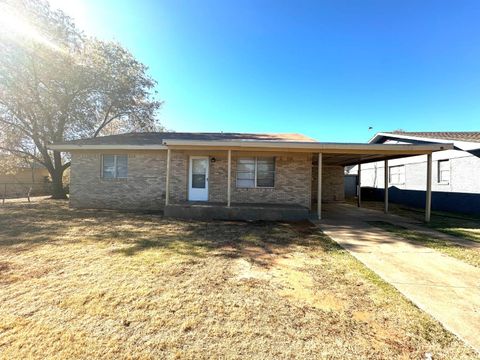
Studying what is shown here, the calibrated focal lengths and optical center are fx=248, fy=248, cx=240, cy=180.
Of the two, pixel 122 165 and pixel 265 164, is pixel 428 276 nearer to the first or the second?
pixel 265 164

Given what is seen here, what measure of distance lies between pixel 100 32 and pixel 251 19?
12510 mm

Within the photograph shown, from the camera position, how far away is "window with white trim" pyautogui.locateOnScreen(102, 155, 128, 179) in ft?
36.6

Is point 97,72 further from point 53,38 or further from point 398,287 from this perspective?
point 398,287

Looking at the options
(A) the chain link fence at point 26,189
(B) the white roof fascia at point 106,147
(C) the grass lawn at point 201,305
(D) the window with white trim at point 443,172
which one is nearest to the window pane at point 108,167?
(B) the white roof fascia at point 106,147

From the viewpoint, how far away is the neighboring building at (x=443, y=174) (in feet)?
36.6

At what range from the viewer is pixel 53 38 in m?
14.1

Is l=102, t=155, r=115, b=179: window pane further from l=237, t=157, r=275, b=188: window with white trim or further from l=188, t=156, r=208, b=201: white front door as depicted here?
l=237, t=157, r=275, b=188: window with white trim

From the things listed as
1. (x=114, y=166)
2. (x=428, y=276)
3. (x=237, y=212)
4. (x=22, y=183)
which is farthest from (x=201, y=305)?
(x=22, y=183)

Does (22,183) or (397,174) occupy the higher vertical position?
(397,174)

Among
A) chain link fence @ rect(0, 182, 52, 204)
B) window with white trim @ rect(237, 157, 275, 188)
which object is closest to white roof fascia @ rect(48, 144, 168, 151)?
window with white trim @ rect(237, 157, 275, 188)

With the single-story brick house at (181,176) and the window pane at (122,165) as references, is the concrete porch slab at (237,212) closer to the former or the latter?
the single-story brick house at (181,176)

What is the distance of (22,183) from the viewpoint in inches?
894

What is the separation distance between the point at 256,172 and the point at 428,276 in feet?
23.8

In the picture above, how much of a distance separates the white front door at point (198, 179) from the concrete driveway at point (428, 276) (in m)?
5.67
